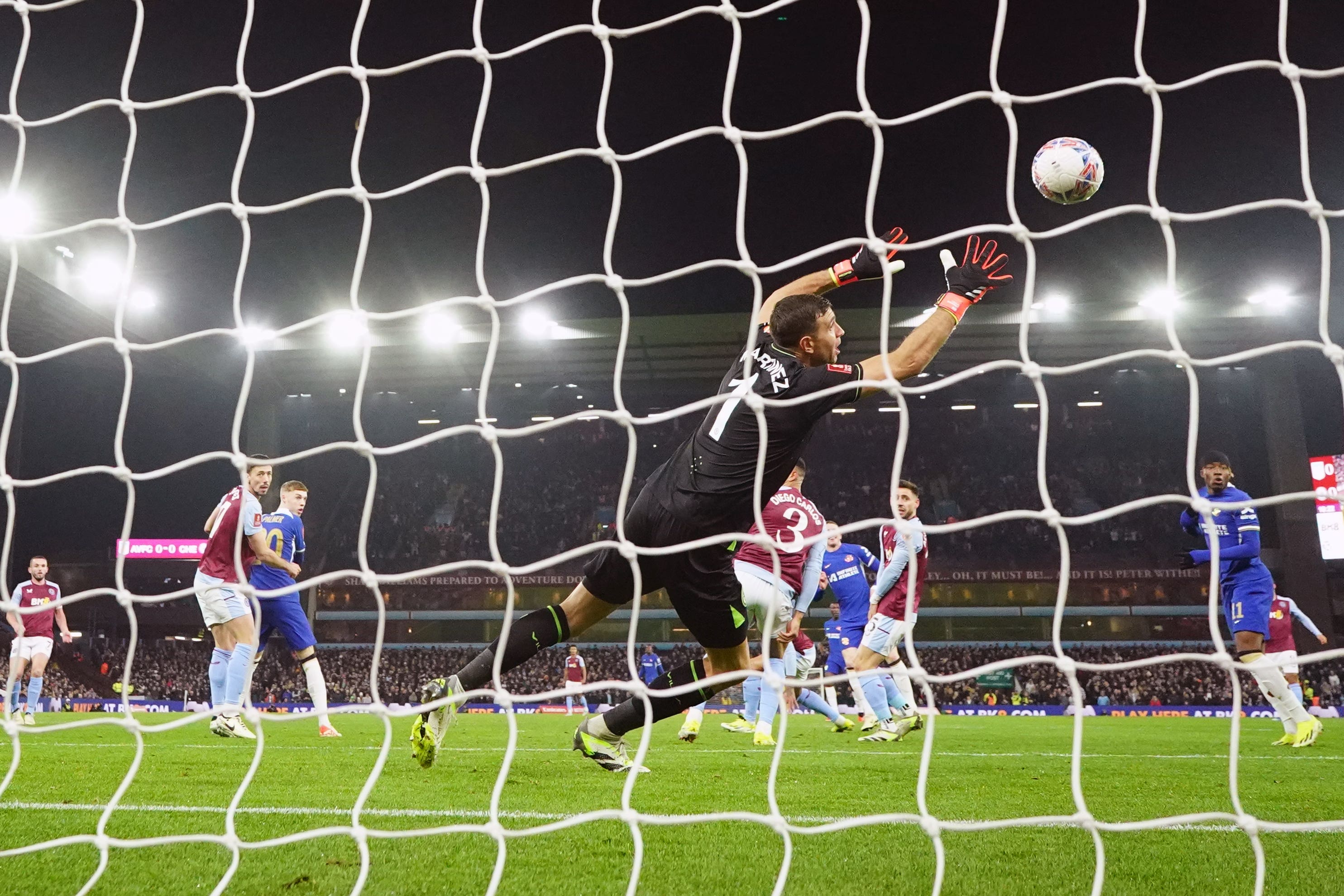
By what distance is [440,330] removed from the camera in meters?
22.4

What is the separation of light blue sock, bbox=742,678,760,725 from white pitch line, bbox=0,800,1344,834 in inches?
207

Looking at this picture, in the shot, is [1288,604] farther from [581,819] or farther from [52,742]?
[52,742]

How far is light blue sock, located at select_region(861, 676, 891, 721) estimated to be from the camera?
7738 mm

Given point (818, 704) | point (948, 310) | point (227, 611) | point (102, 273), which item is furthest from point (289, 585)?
point (102, 273)

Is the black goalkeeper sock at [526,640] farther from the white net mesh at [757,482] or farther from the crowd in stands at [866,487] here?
the crowd in stands at [866,487]

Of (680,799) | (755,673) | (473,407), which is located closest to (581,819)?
(755,673)

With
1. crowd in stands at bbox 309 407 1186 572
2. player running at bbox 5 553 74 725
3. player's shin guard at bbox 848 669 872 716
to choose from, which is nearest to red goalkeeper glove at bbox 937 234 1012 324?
player's shin guard at bbox 848 669 872 716

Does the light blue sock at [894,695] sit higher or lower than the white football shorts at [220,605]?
lower

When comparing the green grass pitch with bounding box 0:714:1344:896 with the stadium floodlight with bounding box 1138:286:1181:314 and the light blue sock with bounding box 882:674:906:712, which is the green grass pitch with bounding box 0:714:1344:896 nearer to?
the light blue sock with bounding box 882:674:906:712

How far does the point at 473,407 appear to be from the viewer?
1174 inches

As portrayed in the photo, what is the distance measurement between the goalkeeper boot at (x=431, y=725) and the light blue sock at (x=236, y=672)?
10.9ft

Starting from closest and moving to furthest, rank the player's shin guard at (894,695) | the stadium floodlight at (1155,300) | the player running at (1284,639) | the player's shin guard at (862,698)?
the player running at (1284,639), the player's shin guard at (862,698), the player's shin guard at (894,695), the stadium floodlight at (1155,300)

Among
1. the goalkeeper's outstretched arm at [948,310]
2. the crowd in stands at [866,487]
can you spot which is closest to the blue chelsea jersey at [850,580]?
the goalkeeper's outstretched arm at [948,310]

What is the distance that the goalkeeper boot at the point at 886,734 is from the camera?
7531mm
